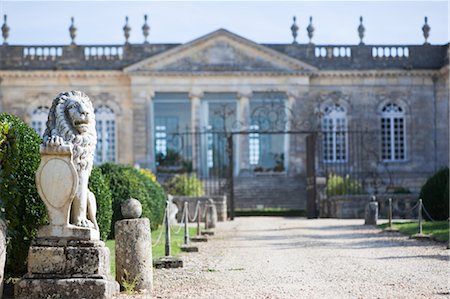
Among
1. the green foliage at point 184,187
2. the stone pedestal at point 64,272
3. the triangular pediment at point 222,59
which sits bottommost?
the stone pedestal at point 64,272

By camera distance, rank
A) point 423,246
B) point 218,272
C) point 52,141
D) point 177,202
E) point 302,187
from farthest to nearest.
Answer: point 302,187
point 177,202
point 423,246
point 218,272
point 52,141

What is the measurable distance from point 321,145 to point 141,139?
23.8 ft

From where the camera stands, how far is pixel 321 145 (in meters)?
35.8

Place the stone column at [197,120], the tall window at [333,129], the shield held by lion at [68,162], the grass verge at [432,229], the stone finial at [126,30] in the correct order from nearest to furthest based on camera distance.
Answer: the shield held by lion at [68,162], the grass verge at [432,229], the stone column at [197,120], the stone finial at [126,30], the tall window at [333,129]

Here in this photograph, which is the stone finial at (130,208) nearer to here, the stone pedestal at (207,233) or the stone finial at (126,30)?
the stone pedestal at (207,233)

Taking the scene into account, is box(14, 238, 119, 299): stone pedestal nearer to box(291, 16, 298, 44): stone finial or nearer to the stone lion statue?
the stone lion statue

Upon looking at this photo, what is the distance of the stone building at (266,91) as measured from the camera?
35.3 metres

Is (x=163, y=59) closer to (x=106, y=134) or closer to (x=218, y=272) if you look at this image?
(x=106, y=134)

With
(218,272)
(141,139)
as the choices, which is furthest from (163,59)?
(218,272)

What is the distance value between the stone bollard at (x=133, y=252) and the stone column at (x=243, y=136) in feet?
85.2

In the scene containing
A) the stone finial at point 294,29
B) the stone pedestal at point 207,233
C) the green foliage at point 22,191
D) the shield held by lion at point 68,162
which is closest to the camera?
the shield held by lion at point 68,162

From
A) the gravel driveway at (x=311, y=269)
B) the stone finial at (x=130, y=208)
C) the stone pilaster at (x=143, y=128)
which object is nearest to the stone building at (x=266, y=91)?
the stone pilaster at (x=143, y=128)

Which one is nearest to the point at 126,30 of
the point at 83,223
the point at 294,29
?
the point at 294,29

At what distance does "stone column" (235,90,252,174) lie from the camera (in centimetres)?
3522
